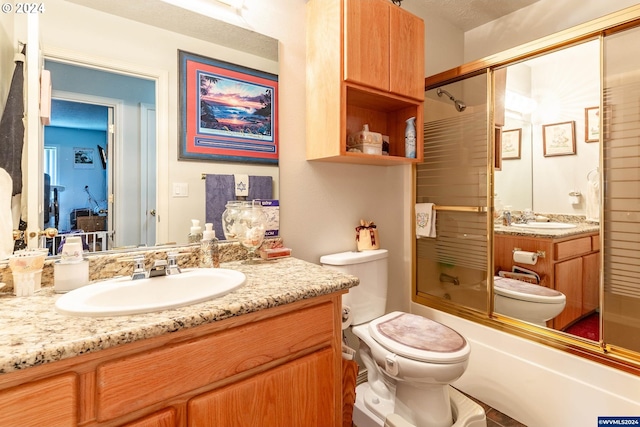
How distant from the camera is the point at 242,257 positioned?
137 cm

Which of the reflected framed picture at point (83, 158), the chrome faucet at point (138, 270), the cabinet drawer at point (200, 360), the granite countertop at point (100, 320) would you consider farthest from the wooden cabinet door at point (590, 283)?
the reflected framed picture at point (83, 158)

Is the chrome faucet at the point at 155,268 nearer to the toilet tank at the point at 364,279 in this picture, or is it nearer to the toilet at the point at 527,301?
the toilet tank at the point at 364,279

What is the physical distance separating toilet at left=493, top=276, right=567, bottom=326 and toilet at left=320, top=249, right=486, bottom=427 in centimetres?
64

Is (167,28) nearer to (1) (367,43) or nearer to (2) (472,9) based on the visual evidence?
(1) (367,43)

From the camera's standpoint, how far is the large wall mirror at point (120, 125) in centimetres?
102

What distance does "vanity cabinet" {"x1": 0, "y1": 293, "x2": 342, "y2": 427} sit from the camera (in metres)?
0.60

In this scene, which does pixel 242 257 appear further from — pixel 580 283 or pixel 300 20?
pixel 580 283

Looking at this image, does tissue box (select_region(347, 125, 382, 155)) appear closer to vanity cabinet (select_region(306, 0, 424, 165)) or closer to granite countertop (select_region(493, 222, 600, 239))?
vanity cabinet (select_region(306, 0, 424, 165))

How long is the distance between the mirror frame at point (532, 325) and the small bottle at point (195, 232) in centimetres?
145

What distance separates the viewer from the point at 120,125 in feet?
3.66

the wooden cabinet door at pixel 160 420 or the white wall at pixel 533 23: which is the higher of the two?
the white wall at pixel 533 23

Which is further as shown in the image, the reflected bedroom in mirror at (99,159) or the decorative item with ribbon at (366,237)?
the decorative item with ribbon at (366,237)

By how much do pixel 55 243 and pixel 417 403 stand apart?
4.99 feet

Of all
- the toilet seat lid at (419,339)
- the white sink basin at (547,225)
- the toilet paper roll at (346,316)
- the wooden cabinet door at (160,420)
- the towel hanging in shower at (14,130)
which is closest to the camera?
the wooden cabinet door at (160,420)
